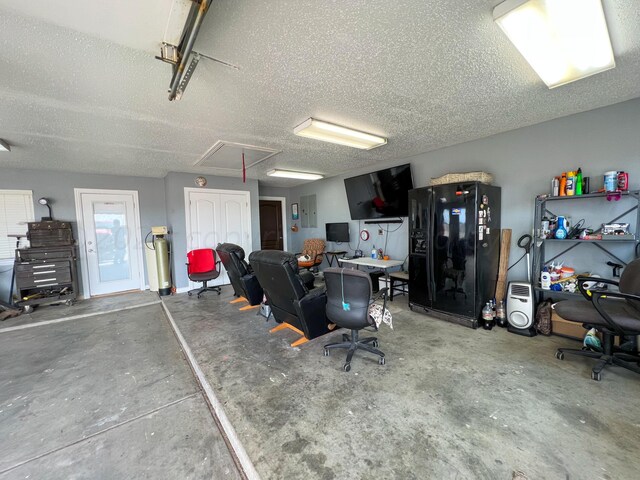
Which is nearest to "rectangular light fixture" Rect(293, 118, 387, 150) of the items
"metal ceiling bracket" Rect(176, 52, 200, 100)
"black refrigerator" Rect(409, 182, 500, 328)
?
"black refrigerator" Rect(409, 182, 500, 328)

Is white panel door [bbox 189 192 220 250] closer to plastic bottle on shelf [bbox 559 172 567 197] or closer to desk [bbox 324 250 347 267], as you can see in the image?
desk [bbox 324 250 347 267]

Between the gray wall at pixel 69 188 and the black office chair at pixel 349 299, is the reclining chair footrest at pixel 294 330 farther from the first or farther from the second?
the gray wall at pixel 69 188

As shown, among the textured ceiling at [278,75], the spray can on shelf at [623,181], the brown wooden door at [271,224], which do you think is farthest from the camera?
the brown wooden door at [271,224]

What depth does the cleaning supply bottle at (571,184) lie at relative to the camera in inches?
108

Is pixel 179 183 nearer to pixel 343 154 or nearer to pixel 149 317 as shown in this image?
pixel 149 317

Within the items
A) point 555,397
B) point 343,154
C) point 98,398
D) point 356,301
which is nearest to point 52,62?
point 98,398

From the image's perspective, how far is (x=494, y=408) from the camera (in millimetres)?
1847

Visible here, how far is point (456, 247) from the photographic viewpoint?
3.25 meters

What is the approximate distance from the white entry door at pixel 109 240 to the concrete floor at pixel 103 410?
6.62 ft

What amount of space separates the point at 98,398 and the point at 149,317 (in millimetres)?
2025

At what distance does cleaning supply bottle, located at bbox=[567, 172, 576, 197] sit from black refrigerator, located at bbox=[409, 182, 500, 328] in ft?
2.29

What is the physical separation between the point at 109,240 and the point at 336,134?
205 inches

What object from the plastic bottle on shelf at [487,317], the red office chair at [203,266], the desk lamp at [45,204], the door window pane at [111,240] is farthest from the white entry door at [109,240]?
the plastic bottle on shelf at [487,317]

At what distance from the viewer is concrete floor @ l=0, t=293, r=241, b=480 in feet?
4.94
